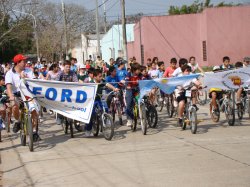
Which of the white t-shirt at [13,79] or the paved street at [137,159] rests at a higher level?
the white t-shirt at [13,79]

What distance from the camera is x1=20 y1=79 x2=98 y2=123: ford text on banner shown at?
12.0 metres

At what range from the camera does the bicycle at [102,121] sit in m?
11.7

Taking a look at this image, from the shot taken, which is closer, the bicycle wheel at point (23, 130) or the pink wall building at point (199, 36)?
the bicycle wheel at point (23, 130)

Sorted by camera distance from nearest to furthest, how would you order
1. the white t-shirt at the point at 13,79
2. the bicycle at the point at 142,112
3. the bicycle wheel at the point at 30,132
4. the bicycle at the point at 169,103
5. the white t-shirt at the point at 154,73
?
1. the bicycle wheel at the point at 30,132
2. the white t-shirt at the point at 13,79
3. the bicycle at the point at 142,112
4. the bicycle at the point at 169,103
5. the white t-shirt at the point at 154,73

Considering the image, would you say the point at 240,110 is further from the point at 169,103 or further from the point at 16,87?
the point at 16,87

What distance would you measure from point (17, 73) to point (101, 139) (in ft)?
7.88

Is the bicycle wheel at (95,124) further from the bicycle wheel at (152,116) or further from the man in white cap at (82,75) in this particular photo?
the man in white cap at (82,75)

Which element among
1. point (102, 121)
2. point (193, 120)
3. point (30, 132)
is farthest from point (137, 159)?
point (193, 120)

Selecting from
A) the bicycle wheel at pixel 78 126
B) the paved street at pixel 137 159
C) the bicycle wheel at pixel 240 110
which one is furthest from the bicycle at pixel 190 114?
the bicycle wheel at pixel 78 126

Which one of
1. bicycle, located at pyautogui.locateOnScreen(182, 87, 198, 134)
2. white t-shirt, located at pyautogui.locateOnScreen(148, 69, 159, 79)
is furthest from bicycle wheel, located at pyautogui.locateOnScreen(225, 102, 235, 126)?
white t-shirt, located at pyautogui.locateOnScreen(148, 69, 159, 79)

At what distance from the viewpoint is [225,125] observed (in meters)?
13.1

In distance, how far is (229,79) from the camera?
13.6 meters

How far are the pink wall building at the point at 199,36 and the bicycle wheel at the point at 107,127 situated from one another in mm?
25157

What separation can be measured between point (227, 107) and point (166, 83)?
161cm
